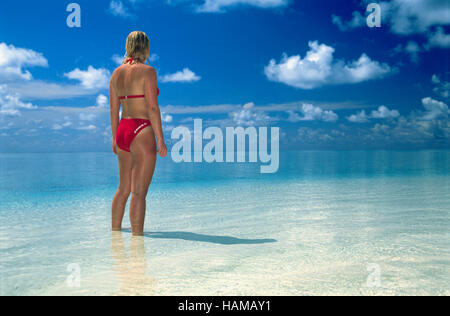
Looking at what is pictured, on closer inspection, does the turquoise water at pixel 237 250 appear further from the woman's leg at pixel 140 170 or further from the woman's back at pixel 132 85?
the woman's back at pixel 132 85

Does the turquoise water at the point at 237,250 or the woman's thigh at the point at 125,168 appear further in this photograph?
the woman's thigh at the point at 125,168

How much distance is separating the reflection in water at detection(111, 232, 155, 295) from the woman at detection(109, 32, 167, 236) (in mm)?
541

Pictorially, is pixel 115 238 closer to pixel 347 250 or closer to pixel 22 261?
pixel 22 261

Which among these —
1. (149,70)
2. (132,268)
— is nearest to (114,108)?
(149,70)

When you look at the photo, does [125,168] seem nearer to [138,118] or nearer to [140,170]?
[140,170]

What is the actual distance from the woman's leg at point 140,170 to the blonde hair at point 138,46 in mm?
1017

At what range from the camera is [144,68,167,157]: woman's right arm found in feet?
17.0

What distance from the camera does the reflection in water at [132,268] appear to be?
10.2 ft

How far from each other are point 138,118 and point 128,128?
0.65 ft

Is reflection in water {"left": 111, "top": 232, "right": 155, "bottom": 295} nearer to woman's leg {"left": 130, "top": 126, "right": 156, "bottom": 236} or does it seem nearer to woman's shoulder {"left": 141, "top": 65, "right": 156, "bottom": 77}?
woman's leg {"left": 130, "top": 126, "right": 156, "bottom": 236}

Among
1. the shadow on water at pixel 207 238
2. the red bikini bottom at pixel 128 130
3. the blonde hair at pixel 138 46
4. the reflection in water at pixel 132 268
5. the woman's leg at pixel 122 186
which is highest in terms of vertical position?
the blonde hair at pixel 138 46

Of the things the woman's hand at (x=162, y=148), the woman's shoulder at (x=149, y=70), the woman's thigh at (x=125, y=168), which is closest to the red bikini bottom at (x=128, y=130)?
the woman's thigh at (x=125, y=168)

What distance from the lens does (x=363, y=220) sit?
647 centimetres
